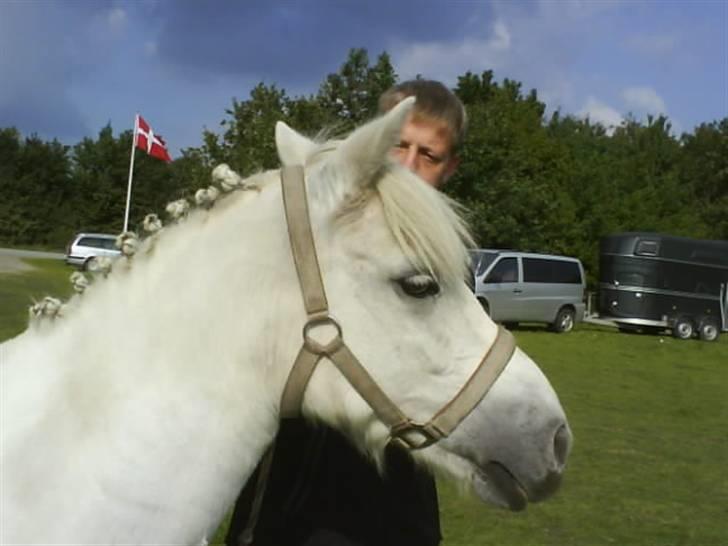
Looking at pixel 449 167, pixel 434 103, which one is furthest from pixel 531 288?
pixel 434 103

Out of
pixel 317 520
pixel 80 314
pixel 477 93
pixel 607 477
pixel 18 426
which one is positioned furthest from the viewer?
pixel 477 93

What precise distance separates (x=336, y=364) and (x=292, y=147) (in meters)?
0.60

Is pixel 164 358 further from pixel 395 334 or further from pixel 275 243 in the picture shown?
pixel 395 334

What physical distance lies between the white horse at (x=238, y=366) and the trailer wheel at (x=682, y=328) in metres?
29.4

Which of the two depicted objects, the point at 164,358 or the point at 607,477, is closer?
the point at 164,358

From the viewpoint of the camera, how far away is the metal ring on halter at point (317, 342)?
77.0 inches

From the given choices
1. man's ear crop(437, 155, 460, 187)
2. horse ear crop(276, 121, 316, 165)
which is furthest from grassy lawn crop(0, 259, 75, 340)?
horse ear crop(276, 121, 316, 165)

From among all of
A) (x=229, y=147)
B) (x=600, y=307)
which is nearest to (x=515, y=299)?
(x=600, y=307)

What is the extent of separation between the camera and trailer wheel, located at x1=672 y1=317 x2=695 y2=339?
96.7 ft

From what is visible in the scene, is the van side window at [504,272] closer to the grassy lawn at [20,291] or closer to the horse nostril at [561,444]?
the grassy lawn at [20,291]

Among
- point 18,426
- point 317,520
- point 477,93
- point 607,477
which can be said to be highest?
→ point 477,93

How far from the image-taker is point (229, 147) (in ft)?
90.0

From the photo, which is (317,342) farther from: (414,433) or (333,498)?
(333,498)

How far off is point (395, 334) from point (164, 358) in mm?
549
